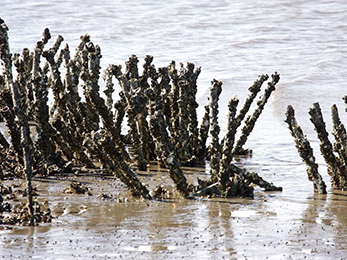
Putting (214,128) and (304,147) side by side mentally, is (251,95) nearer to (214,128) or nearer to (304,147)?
(214,128)

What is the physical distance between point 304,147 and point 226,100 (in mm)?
5955

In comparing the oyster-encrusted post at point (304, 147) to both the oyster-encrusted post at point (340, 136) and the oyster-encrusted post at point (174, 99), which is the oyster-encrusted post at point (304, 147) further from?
the oyster-encrusted post at point (174, 99)

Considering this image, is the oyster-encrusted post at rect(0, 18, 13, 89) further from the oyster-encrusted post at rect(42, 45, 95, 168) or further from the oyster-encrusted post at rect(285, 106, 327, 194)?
the oyster-encrusted post at rect(285, 106, 327, 194)

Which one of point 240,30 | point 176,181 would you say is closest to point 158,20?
point 240,30

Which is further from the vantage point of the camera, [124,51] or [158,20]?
[158,20]

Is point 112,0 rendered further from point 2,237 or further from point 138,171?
point 2,237

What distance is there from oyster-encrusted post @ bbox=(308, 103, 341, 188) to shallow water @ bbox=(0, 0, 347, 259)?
0.18 m

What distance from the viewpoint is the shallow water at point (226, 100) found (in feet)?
15.6

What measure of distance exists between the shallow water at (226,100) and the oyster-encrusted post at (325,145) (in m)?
0.18

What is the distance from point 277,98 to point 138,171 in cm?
563

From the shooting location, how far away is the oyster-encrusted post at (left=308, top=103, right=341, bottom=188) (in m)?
6.05

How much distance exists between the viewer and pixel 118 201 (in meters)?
5.91

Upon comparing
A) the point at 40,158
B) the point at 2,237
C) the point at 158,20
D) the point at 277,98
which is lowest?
the point at 2,237

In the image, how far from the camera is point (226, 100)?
12.0 m
